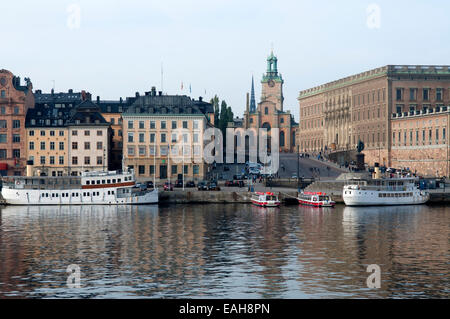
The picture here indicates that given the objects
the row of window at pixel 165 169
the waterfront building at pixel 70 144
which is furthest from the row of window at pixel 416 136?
the waterfront building at pixel 70 144

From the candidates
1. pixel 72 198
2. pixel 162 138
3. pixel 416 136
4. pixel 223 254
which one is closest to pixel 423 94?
pixel 416 136

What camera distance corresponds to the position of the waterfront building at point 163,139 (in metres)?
160

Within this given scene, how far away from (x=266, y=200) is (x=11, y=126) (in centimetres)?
6092

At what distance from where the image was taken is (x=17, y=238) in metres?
79.0

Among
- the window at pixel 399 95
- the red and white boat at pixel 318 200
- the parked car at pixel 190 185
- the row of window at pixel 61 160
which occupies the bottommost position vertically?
the red and white boat at pixel 318 200

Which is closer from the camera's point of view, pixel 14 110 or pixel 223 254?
pixel 223 254

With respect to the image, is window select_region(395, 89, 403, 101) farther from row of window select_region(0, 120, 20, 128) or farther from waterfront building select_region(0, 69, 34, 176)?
row of window select_region(0, 120, 20, 128)

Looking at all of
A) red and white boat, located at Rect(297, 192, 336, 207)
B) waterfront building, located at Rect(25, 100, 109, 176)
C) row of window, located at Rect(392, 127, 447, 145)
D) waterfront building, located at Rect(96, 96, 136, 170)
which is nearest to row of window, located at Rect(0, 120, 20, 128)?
waterfront building, located at Rect(25, 100, 109, 176)

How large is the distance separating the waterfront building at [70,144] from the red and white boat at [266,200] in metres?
44.5

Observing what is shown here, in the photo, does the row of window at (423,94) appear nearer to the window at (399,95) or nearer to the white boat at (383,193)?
the window at (399,95)

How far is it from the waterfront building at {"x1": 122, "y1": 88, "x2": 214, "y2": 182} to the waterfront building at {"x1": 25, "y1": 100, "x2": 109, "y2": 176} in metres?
5.14

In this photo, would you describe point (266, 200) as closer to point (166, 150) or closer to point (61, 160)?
point (166, 150)

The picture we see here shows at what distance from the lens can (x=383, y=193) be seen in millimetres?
128500

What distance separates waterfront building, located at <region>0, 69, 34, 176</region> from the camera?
158 metres
